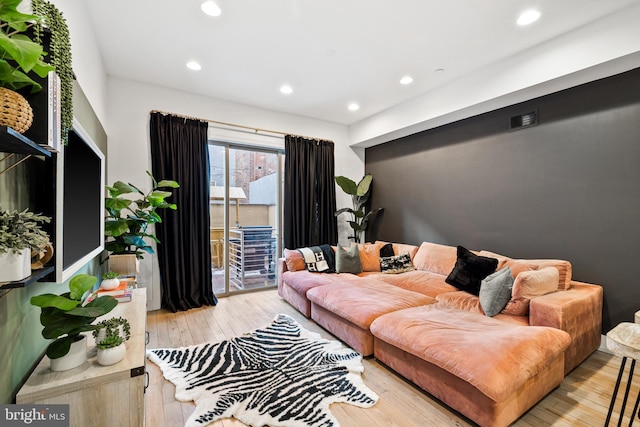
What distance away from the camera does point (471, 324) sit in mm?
2150

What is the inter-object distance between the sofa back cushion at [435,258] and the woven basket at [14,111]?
3712 millimetres

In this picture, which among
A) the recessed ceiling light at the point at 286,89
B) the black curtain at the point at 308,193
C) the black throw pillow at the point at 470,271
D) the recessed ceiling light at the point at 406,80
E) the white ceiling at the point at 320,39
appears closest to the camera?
the white ceiling at the point at 320,39

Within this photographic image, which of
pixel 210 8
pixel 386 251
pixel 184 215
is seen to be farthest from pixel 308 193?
pixel 210 8

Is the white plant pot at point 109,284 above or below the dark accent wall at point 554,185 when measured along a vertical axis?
below

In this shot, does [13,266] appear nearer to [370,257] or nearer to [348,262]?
[348,262]

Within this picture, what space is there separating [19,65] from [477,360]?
2.33m

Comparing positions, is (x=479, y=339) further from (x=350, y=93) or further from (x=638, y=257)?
(x=350, y=93)

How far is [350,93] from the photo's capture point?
12.5 feet

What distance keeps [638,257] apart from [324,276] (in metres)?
3.01

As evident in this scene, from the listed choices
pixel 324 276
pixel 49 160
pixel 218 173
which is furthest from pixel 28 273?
pixel 218 173

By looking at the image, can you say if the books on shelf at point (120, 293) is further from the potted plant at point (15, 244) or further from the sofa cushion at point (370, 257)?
the sofa cushion at point (370, 257)

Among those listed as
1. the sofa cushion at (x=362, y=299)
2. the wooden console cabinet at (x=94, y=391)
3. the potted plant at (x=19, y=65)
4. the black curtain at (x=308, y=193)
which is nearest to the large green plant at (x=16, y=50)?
the potted plant at (x=19, y=65)

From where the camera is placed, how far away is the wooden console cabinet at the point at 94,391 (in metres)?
1.09

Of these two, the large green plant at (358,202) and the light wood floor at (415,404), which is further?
the large green plant at (358,202)
